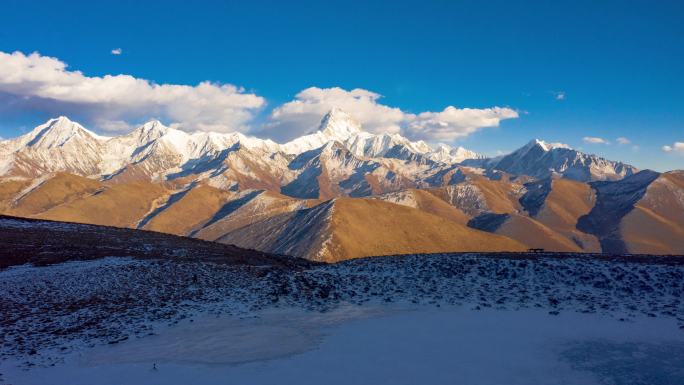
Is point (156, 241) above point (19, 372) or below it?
above

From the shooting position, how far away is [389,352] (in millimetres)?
18141

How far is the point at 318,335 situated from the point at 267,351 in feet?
10.1

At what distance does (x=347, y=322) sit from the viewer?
22609mm

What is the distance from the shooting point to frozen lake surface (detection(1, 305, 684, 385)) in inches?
611

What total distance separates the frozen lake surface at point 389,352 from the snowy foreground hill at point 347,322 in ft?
0.25

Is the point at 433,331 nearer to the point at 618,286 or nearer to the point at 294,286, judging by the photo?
→ the point at 294,286

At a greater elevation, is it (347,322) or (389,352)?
(347,322)

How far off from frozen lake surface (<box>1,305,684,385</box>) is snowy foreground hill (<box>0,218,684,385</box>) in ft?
0.25

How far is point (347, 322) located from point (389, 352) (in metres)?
4.80

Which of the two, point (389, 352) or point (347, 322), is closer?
point (389, 352)

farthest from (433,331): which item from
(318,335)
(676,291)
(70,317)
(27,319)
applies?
(27,319)

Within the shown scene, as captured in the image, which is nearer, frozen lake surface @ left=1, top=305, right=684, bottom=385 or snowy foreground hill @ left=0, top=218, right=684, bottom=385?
frozen lake surface @ left=1, top=305, right=684, bottom=385

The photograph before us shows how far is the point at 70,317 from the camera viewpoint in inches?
880

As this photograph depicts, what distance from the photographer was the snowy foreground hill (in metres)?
16.1
